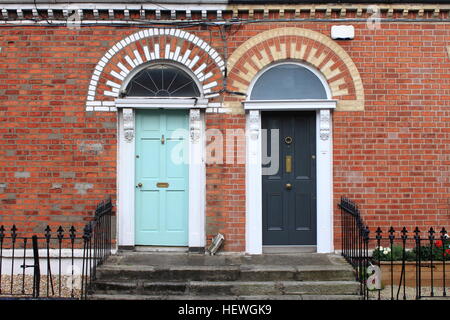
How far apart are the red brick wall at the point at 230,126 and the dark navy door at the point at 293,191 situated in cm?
42

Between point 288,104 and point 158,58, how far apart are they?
7.43ft

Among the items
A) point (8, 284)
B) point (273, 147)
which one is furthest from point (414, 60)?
point (8, 284)

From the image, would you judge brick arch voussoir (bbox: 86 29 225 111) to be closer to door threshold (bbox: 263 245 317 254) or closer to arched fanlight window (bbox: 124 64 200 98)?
arched fanlight window (bbox: 124 64 200 98)

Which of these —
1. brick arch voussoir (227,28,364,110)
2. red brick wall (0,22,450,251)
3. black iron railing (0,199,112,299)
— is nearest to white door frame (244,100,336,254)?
red brick wall (0,22,450,251)

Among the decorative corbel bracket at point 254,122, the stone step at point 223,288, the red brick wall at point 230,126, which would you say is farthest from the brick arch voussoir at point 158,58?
the stone step at point 223,288

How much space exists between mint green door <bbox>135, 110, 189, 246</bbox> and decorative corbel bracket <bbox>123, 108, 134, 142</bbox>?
171 millimetres

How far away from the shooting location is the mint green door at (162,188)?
7633 millimetres

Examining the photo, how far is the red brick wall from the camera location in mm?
7418

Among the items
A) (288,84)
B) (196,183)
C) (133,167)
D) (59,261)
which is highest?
(288,84)

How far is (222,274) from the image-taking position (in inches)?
256

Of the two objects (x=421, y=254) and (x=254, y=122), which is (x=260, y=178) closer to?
(x=254, y=122)

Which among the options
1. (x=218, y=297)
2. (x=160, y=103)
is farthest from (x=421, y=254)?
(x=160, y=103)

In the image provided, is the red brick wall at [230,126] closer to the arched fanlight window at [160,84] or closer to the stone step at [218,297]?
the arched fanlight window at [160,84]

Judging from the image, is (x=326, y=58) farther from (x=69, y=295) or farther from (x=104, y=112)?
(x=69, y=295)
